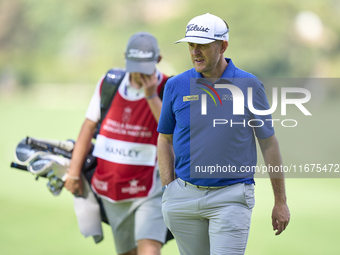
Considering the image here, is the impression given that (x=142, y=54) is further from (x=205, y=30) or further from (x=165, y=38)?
(x=165, y=38)

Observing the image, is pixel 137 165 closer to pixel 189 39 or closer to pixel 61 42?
pixel 189 39

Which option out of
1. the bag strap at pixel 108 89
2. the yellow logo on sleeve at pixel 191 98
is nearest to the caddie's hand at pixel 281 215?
the yellow logo on sleeve at pixel 191 98

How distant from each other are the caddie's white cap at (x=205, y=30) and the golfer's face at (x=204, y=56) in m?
0.06

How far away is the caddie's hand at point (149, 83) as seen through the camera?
5363 millimetres

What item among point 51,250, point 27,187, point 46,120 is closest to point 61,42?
point 46,120

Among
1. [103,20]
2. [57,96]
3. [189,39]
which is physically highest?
[189,39]

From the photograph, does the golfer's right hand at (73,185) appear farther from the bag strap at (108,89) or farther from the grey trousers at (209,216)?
the grey trousers at (209,216)

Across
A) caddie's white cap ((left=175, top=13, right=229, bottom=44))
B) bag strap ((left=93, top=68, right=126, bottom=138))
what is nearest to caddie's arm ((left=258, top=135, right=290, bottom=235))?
caddie's white cap ((left=175, top=13, right=229, bottom=44))

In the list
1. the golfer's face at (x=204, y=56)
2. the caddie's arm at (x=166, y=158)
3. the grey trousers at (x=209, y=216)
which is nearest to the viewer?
the grey trousers at (x=209, y=216)

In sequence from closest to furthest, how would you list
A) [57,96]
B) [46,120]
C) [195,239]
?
[195,239] < [46,120] < [57,96]

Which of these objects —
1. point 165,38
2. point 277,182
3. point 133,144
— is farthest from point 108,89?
point 165,38

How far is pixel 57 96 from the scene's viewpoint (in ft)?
178

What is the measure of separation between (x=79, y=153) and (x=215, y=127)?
192 centimetres

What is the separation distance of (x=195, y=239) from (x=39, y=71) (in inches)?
2249
